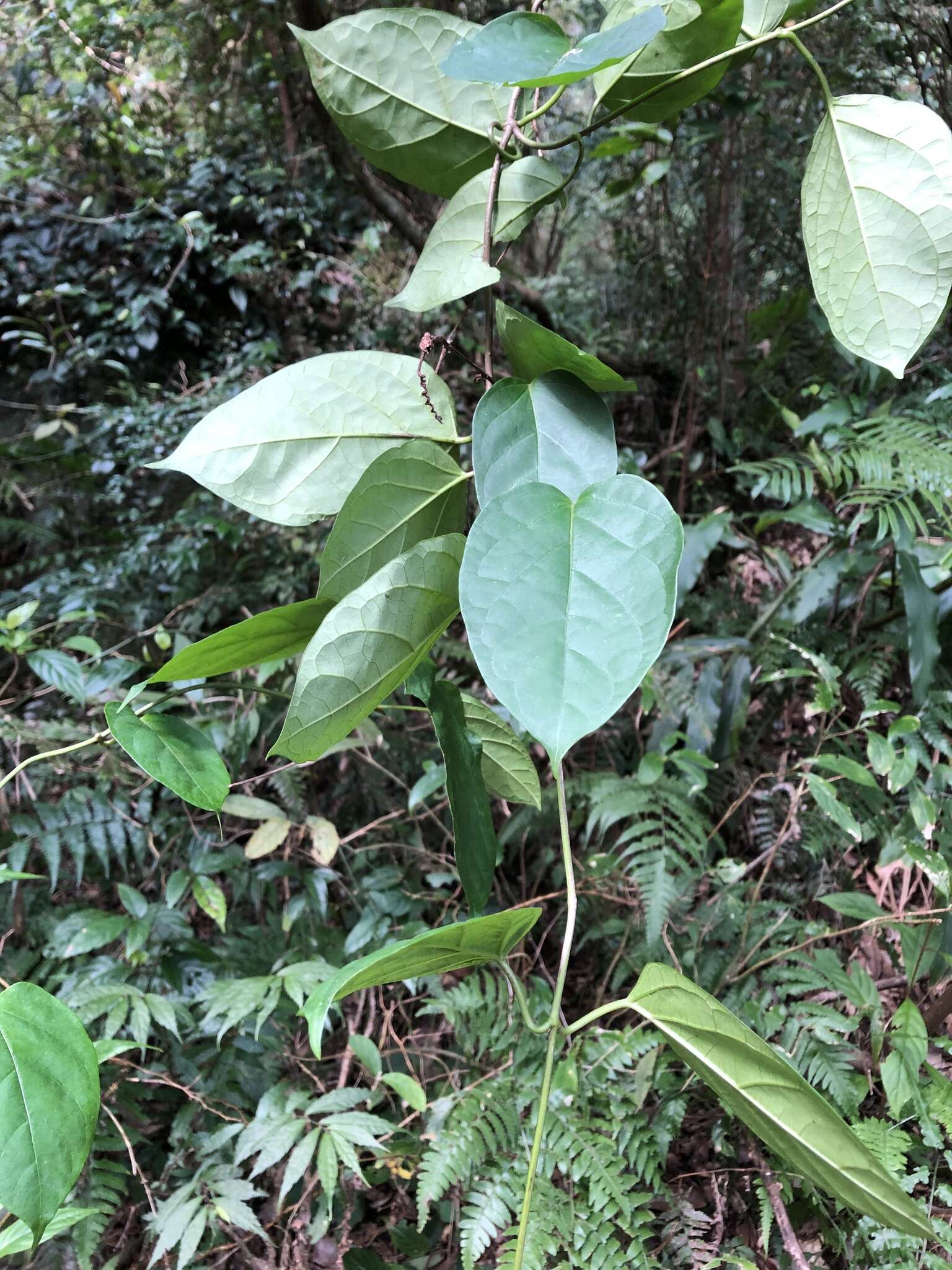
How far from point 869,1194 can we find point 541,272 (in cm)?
298

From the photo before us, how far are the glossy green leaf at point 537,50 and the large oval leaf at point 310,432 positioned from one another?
11 cm

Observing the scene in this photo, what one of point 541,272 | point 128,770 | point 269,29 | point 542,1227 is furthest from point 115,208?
point 542,1227

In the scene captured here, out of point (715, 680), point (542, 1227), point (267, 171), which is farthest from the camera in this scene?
point (267, 171)

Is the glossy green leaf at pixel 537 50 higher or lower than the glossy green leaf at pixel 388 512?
higher

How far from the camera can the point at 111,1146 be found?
87cm

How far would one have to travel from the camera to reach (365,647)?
0.29 meters

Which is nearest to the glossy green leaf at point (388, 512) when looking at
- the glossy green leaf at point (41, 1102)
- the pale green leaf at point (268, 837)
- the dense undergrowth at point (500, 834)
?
the glossy green leaf at point (41, 1102)

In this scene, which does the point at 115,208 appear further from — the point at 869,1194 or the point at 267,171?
the point at 869,1194

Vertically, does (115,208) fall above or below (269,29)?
below

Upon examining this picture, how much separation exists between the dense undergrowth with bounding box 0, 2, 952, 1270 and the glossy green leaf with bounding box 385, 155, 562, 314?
0.26 m

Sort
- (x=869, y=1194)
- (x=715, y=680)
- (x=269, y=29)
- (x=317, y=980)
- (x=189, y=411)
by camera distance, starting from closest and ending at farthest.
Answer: (x=869, y=1194)
(x=317, y=980)
(x=715, y=680)
(x=189, y=411)
(x=269, y=29)

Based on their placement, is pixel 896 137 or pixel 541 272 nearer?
pixel 896 137

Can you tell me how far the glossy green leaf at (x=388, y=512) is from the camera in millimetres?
321

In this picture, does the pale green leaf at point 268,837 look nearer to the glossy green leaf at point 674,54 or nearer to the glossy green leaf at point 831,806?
the glossy green leaf at point 831,806
